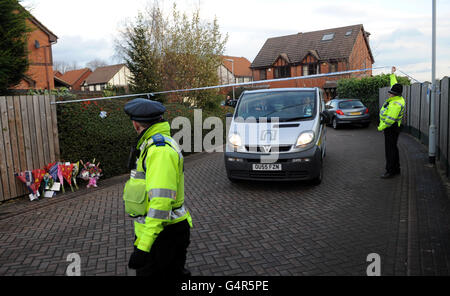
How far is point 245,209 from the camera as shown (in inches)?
248

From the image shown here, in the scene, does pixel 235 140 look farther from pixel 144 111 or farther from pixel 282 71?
pixel 282 71

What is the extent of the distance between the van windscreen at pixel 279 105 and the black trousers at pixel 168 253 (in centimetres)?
528

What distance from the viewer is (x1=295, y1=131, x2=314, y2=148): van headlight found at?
707 centimetres

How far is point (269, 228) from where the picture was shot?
5.36 m

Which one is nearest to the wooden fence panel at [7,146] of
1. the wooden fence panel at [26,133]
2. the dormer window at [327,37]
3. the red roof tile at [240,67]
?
the wooden fence panel at [26,133]

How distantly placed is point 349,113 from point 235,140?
39.9 feet

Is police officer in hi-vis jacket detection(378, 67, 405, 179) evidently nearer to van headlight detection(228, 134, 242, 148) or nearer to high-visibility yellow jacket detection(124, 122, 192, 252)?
van headlight detection(228, 134, 242, 148)

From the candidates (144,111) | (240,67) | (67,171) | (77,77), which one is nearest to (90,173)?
(67,171)

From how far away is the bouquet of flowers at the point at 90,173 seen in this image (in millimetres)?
8188

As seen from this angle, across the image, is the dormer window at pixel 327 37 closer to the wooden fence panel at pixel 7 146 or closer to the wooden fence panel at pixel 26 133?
the wooden fence panel at pixel 26 133

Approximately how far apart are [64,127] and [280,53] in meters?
41.6
